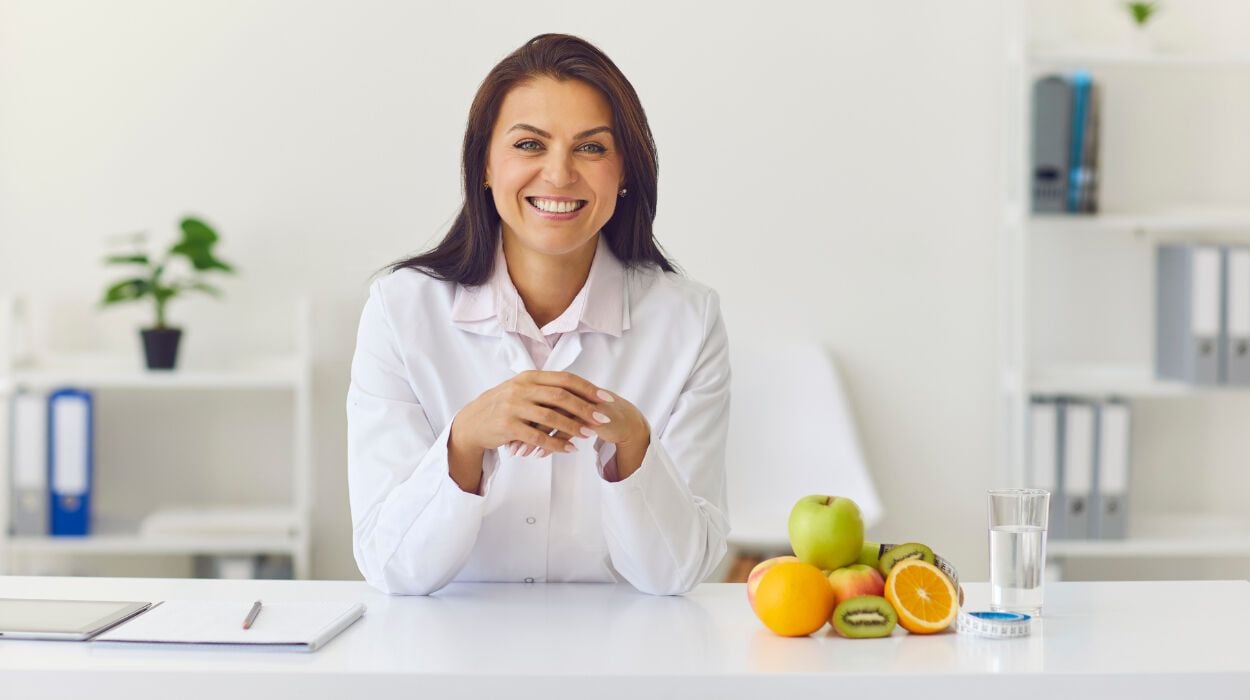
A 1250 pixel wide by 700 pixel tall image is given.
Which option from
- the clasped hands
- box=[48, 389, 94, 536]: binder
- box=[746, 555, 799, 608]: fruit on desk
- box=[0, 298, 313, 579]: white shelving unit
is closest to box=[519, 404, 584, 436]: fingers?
the clasped hands

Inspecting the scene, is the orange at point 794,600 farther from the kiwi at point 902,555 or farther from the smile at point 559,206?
the smile at point 559,206

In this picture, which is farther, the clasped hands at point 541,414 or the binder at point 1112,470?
the binder at point 1112,470

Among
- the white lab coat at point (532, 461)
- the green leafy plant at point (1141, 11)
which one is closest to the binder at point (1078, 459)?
the green leafy plant at point (1141, 11)

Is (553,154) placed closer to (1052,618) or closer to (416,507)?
(416,507)

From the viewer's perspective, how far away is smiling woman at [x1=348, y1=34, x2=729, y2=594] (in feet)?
4.70

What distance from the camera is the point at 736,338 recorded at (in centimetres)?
342

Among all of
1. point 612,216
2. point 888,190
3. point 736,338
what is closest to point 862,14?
point 888,190

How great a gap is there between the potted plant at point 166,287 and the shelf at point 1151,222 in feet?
6.56

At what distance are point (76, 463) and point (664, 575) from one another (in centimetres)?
211

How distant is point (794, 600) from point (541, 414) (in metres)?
0.31

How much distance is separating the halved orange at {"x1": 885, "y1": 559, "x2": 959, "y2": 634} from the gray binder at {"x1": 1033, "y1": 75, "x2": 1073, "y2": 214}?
7.10 feet

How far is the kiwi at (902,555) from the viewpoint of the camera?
125cm

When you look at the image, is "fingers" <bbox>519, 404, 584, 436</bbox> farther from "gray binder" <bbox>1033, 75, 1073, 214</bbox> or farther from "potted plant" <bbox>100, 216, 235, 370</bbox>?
"gray binder" <bbox>1033, 75, 1073, 214</bbox>

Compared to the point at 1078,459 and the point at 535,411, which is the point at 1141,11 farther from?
the point at 535,411
